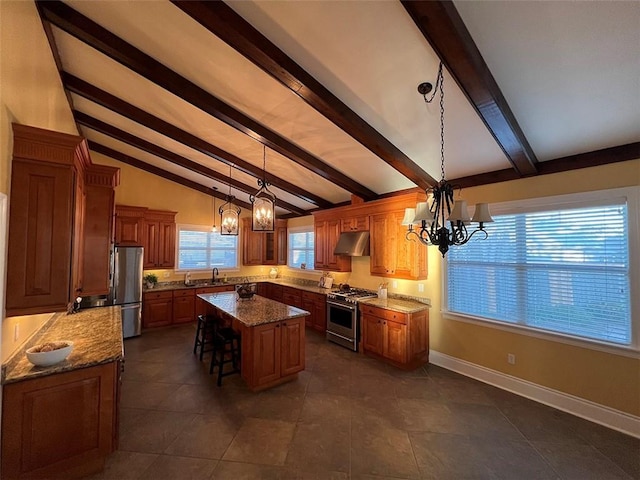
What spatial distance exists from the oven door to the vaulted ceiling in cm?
244

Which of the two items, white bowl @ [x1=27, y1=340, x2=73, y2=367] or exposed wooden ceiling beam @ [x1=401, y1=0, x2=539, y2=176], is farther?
white bowl @ [x1=27, y1=340, x2=73, y2=367]

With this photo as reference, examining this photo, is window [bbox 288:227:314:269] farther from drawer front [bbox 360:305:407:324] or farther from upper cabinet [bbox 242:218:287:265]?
drawer front [bbox 360:305:407:324]

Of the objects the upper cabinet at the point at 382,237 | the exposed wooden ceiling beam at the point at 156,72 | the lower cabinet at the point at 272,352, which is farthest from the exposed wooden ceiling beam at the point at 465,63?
the lower cabinet at the point at 272,352

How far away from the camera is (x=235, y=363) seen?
3.88m

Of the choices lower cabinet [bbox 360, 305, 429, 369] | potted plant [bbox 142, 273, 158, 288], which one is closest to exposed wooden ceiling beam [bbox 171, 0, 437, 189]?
lower cabinet [bbox 360, 305, 429, 369]

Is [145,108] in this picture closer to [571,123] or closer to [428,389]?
[571,123]

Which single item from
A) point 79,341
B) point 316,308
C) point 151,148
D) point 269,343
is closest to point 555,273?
point 269,343

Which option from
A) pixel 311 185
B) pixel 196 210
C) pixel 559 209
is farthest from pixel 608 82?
pixel 196 210

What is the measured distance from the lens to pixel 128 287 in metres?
5.28

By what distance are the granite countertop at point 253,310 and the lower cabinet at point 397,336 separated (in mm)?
1273

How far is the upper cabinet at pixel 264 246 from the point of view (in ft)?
24.6

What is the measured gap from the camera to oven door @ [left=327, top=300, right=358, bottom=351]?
4.62m

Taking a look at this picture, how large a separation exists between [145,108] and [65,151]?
76.9 inches

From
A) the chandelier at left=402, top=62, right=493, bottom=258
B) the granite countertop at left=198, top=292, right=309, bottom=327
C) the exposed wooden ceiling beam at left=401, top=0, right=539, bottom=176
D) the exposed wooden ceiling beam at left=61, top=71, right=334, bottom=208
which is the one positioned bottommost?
the granite countertop at left=198, top=292, right=309, bottom=327
